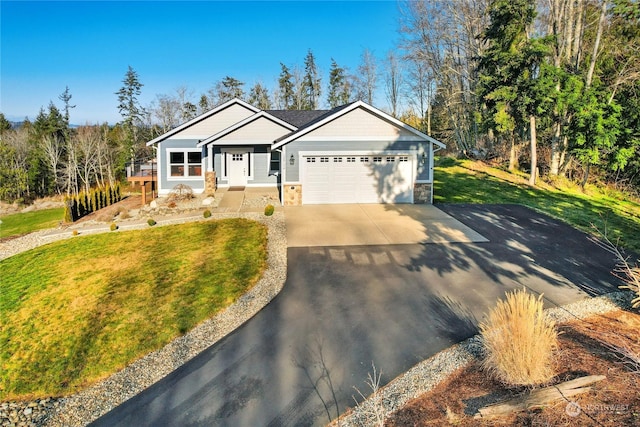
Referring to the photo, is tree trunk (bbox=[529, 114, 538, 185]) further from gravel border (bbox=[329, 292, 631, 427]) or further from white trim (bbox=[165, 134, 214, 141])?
white trim (bbox=[165, 134, 214, 141])

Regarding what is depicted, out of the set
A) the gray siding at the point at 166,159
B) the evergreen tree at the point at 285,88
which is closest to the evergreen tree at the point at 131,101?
the evergreen tree at the point at 285,88

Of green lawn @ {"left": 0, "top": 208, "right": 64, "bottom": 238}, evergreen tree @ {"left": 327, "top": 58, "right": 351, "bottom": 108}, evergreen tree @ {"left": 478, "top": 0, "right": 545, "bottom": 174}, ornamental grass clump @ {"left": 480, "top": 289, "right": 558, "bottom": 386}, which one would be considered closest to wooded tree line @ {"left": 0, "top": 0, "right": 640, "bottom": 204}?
evergreen tree @ {"left": 478, "top": 0, "right": 545, "bottom": 174}

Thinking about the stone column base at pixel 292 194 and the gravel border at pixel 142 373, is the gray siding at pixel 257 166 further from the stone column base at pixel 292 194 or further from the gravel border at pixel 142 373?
the gravel border at pixel 142 373

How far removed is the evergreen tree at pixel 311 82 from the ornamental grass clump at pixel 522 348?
5489 centimetres

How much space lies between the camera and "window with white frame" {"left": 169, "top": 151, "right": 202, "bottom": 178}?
21344 mm

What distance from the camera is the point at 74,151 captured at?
31.1m

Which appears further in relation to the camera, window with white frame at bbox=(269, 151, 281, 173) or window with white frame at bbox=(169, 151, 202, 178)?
window with white frame at bbox=(269, 151, 281, 173)

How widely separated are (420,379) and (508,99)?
18.7 meters

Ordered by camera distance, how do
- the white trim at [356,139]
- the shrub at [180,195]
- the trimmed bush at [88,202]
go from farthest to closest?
the shrub at [180,195] < the trimmed bush at [88,202] < the white trim at [356,139]

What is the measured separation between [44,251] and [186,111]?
44145 mm

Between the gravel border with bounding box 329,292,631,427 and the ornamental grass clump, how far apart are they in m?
0.67

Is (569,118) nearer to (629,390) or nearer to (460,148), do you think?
(460,148)

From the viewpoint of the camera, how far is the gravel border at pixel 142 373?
5582 mm

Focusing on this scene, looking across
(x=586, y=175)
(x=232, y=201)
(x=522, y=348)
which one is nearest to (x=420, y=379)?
(x=522, y=348)
